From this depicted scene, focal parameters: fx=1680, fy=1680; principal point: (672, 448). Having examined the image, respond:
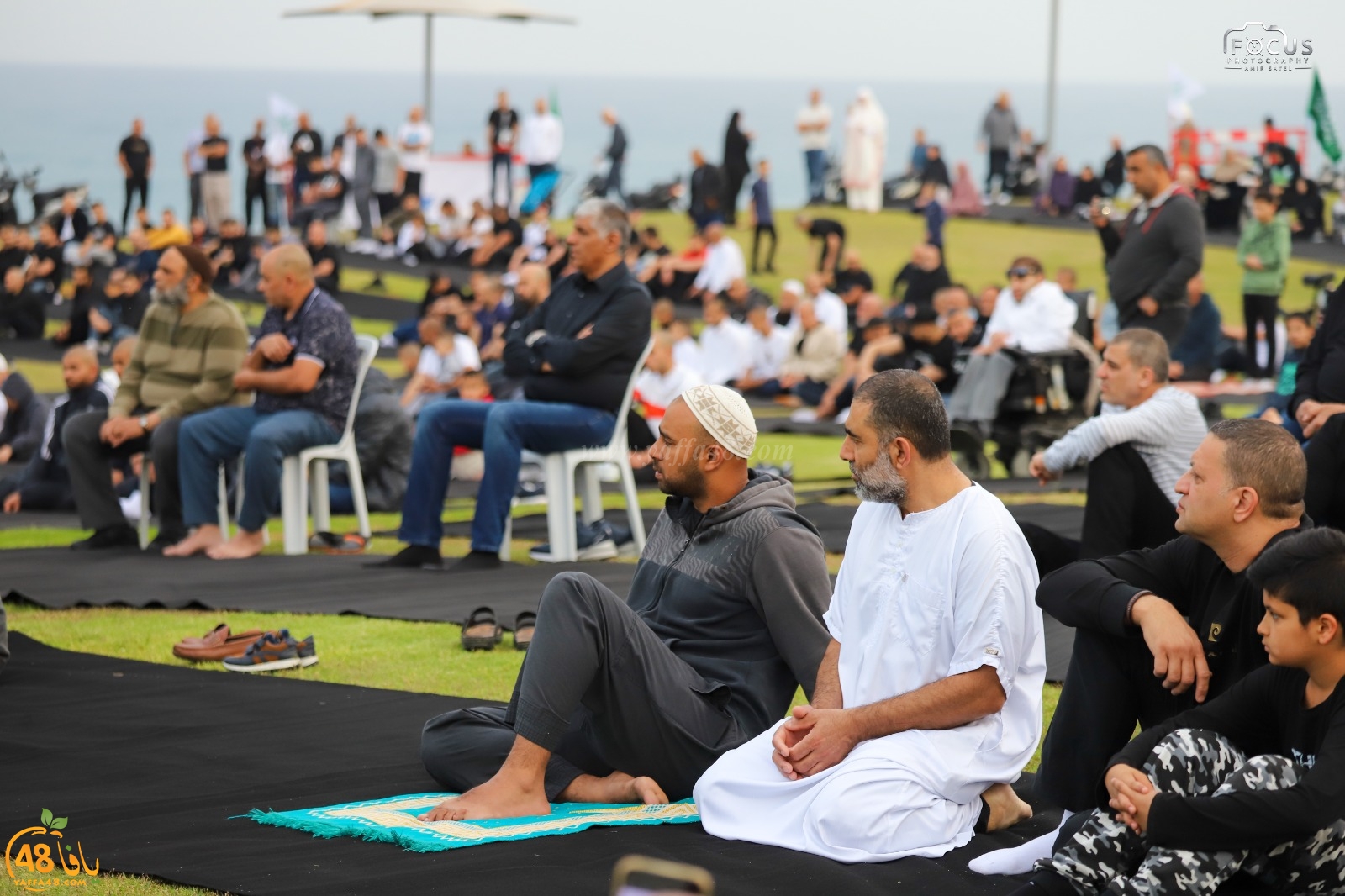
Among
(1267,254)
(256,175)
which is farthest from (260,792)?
(256,175)

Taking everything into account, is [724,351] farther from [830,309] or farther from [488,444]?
[488,444]

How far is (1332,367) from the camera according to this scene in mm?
5219

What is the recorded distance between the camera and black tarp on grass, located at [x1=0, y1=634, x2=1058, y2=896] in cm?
324

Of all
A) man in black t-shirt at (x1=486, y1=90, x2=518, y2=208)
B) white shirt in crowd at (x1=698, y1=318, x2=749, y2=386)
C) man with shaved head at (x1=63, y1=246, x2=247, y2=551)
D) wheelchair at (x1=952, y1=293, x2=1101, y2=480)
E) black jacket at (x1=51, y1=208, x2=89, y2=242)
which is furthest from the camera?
man in black t-shirt at (x1=486, y1=90, x2=518, y2=208)

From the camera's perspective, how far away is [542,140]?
86.9 feet

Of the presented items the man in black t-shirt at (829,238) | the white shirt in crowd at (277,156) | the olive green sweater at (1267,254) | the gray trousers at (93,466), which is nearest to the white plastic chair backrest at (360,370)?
the gray trousers at (93,466)

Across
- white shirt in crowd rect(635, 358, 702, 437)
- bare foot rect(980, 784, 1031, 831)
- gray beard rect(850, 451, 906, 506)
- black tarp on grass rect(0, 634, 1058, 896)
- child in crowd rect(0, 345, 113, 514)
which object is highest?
gray beard rect(850, 451, 906, 506)

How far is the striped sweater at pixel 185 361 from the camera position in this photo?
815cm

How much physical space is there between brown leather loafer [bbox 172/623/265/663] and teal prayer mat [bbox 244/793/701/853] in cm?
192

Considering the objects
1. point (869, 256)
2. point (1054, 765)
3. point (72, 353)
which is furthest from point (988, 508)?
point (869, 256)

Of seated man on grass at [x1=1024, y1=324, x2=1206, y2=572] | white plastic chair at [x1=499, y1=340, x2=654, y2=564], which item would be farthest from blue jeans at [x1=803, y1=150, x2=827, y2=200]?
seated man on grass at [x1=1024, y1=324, x2=1206, y2=572]

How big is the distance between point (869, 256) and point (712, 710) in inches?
857

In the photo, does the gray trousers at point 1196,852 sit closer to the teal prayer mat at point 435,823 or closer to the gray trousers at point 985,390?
the teal prayer mat at point 435,823

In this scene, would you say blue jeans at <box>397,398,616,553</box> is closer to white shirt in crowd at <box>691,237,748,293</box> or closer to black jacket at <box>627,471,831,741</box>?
black jacket at <box>627,471,831,741</box>
